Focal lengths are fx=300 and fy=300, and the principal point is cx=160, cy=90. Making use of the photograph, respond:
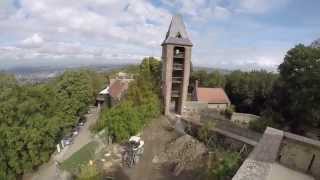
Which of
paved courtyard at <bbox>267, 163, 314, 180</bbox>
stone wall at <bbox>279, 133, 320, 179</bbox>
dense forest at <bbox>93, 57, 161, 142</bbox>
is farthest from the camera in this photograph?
dense forest at <bbox>93, 57, 161, 142</bbox>

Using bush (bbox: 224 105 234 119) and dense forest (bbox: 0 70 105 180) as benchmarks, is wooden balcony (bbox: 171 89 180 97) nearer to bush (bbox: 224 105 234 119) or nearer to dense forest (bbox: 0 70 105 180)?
bush (bbox: 224 105 234 119)

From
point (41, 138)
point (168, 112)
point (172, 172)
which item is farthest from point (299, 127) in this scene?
point (41, 138)

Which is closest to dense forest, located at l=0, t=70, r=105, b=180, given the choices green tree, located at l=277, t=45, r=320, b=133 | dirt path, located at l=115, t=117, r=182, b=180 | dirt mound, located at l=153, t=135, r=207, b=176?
dirt path, located at l=115, t=117, r=182, b=180

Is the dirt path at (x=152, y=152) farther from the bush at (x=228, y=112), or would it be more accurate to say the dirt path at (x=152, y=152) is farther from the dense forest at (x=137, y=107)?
the bush at (x=228, y=112)

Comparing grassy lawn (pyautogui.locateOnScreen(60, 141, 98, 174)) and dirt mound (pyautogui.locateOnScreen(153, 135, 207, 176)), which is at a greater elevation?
dirt mound (pyautogui.locateOnScreen(153, 135, 207, 176))

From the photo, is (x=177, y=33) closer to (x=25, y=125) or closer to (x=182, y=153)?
(x=182, y=153)

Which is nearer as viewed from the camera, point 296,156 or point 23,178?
point 296,156

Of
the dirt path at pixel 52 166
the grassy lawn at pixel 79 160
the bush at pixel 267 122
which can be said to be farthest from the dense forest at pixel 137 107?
the bush at pixel 267 122

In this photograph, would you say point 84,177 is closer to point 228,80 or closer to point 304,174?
point 304,174

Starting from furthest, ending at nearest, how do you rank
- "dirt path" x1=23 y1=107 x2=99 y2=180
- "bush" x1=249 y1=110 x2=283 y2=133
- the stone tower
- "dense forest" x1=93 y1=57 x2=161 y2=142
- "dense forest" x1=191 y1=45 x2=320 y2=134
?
the stone tower → "bush" x1=249 y1=110 x2=283 y2=133 → "dense forest" x1=191 y1=45 x2=320 y2=134 → "dirt path" x1=23 y1=107 x2=99 y2=180 → "dense forest" x1=93 y1=57 x2=161 y2=142
